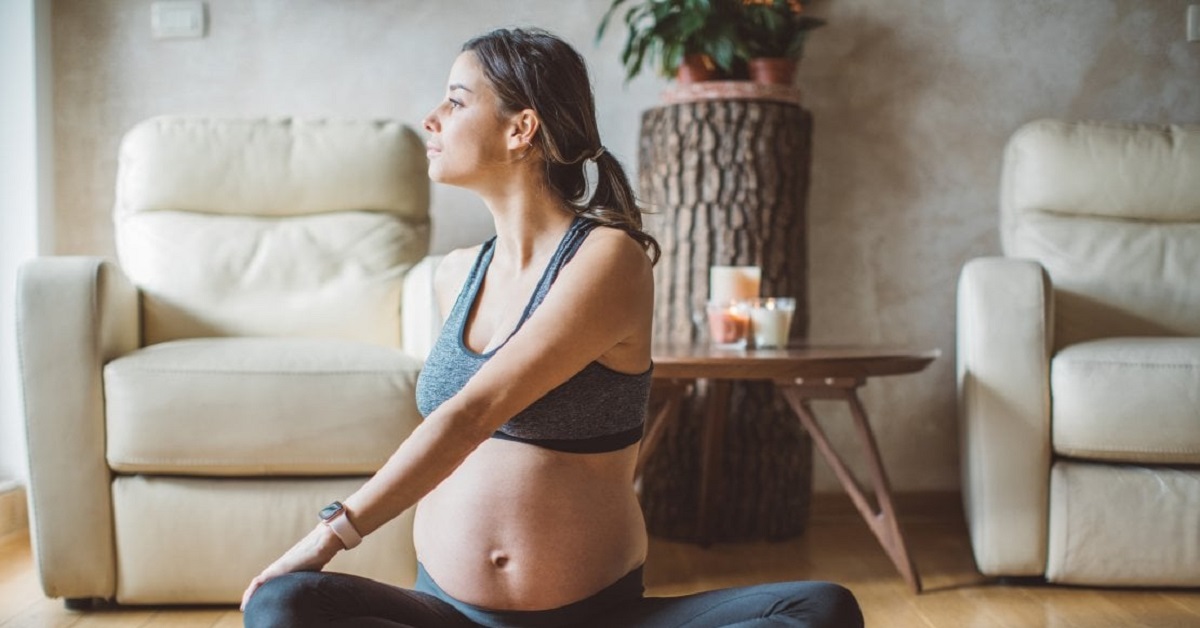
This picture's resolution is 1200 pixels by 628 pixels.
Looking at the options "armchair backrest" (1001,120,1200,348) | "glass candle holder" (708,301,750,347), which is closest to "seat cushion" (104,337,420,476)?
"glass candle holder" (708,301,750,347)

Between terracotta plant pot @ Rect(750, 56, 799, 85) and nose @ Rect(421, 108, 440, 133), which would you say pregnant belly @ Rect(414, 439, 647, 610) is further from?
terracotta plant pot @ Rect(750, 56, 799, 85)

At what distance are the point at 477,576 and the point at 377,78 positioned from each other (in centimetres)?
198

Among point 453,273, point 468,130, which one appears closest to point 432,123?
point 468,130

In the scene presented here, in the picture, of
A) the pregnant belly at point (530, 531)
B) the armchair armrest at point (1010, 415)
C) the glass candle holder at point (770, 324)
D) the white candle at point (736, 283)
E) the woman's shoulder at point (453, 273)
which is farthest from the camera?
the white candle at point (736, 283)

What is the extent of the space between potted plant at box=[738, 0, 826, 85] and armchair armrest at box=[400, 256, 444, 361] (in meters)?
0.95

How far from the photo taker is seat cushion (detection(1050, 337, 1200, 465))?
190 centimetres

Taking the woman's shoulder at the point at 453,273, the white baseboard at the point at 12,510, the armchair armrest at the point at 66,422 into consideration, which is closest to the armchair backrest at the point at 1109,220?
the woman's shoulder at the point at 453,273

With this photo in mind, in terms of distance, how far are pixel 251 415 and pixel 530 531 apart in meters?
0.90

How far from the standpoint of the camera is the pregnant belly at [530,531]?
1.03 m

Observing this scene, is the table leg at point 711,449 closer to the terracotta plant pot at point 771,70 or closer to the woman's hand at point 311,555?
the terracotta plant pot at point 771,70

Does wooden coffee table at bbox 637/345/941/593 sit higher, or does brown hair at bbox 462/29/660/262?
brown hair at bbox 462/29/660/262

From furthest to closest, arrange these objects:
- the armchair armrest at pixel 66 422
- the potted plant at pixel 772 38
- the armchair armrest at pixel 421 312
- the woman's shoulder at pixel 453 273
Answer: the potted plant at pixel 772 38 < the armchair armrest at pixel 421 312 < the armchair armrest at pixel 66 422 < the woman's shoulder at pixel 453 273

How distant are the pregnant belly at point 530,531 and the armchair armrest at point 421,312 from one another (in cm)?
80

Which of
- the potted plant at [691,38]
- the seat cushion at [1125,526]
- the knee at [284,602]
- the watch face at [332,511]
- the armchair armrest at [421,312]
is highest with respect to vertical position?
the potted plant at [691,38]
